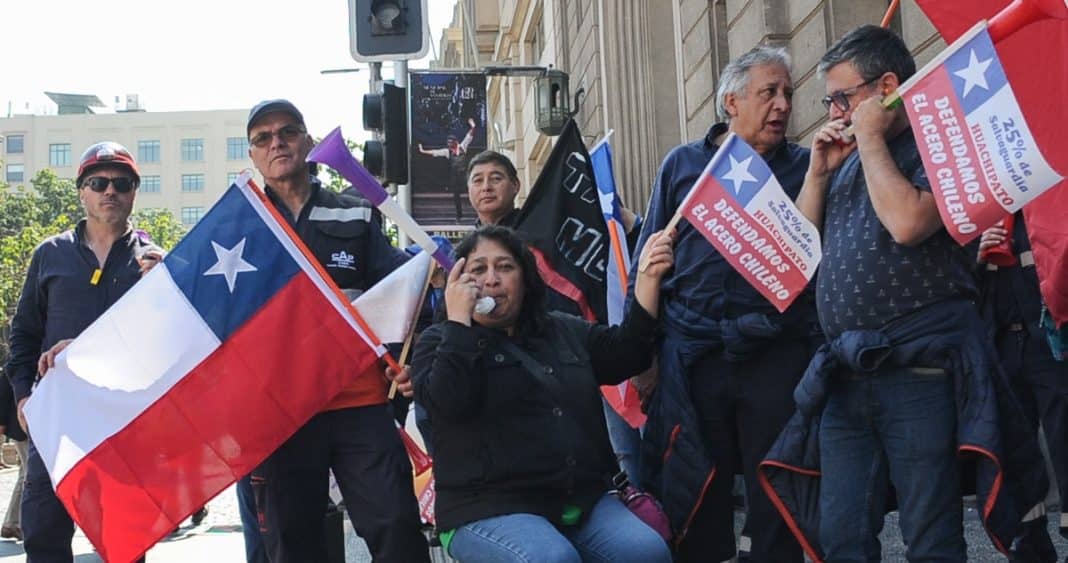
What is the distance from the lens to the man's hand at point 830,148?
12.2 ft

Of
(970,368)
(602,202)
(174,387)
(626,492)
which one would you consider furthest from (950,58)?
(602,202)

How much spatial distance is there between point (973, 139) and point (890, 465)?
3.03ft

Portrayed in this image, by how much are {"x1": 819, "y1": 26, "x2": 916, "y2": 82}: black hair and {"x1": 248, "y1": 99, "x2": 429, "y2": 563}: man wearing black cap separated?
2.01 meters

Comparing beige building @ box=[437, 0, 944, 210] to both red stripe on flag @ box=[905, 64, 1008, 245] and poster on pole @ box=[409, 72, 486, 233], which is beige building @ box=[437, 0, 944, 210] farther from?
red stripe on flag @ box=[905, 64, 1008, 245]

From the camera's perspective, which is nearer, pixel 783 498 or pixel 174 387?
pixel 783 498

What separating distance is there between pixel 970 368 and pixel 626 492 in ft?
4.21

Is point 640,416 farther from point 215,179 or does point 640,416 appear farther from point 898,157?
point 215,179

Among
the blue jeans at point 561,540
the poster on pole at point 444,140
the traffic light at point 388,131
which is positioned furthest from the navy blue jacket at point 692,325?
the poster on pole at point 444,140

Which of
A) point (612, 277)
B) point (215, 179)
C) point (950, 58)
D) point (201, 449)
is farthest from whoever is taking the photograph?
point (215, 179)

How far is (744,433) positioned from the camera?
4.37 meters

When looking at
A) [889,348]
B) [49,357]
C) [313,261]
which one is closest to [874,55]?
[889,348]

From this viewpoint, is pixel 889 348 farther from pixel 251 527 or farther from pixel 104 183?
pixel 104 183

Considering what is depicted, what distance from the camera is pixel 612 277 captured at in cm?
648

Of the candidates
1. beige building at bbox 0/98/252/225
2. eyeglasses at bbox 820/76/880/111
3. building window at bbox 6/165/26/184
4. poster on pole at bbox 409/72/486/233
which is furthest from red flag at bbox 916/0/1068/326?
building window at bbox 6/165/26/184
